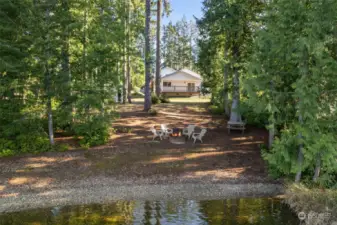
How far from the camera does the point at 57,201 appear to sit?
9.70 m

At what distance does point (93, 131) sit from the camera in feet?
48.5

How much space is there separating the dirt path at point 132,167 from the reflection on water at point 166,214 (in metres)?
0.96

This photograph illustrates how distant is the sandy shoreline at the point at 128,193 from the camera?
9.64 meters

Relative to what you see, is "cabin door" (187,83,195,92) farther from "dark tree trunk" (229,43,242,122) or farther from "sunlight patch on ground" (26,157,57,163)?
"sunlight patch on ground" (26,157,57,163)

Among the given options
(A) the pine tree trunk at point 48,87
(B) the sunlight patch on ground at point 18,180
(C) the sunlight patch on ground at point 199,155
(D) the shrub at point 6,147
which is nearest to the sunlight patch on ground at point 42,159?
(D) the shrub at point 6,147

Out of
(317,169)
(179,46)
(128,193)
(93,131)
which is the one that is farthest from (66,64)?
(179,46)

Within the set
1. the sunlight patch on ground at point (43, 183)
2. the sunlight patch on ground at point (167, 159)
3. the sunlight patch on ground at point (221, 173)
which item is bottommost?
the sunlight patch on ground at point (43, 183)

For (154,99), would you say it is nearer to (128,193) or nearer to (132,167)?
(132,167)

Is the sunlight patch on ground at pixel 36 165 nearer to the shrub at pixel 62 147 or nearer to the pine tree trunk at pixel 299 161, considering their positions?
the shrub at pixel 62 147

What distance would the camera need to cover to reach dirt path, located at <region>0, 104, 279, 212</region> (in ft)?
35.5

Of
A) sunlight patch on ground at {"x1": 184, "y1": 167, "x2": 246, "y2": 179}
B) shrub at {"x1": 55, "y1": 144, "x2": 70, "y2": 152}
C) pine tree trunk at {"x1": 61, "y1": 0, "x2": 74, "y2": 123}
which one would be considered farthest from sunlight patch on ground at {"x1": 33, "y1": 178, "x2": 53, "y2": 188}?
sunlight patch on ground at {"x1": 184, "y1": 167, "x2": 246, "y2": 179}

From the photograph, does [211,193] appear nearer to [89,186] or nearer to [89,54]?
[89,186]

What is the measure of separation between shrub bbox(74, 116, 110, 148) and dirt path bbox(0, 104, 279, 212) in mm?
490

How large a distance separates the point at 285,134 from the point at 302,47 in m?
2.96
